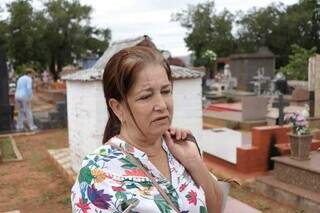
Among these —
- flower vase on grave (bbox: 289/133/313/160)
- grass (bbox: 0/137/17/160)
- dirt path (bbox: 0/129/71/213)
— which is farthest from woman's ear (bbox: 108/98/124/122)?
grass (bbox: 0/137/17/160)

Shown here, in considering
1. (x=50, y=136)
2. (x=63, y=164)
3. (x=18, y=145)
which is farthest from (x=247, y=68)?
(x=63, y=164)

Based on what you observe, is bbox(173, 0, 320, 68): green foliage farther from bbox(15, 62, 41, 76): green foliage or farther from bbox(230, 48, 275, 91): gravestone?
bbox(230, 48, 275, 91): gravestone

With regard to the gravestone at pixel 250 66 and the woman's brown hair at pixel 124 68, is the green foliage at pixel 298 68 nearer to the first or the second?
the gravestone at pixel 250 66

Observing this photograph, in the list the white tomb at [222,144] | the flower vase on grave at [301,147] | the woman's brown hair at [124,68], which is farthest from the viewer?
the white tomb at [222,144]

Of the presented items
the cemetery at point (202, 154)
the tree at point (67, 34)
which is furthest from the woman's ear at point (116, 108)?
the tree at point (67, 34)

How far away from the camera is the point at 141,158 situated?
1407mm

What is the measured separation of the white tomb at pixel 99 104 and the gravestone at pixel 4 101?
597 centimetres

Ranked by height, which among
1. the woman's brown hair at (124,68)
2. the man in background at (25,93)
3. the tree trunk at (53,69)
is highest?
the tree trunk at (53,69)

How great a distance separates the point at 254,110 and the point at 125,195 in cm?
1000

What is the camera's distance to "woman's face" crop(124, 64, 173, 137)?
1408mm

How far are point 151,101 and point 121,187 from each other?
0.29 metres

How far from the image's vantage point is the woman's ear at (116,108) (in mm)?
1467

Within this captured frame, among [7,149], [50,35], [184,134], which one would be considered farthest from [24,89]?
[50,35]

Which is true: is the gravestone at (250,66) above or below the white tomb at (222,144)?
above
